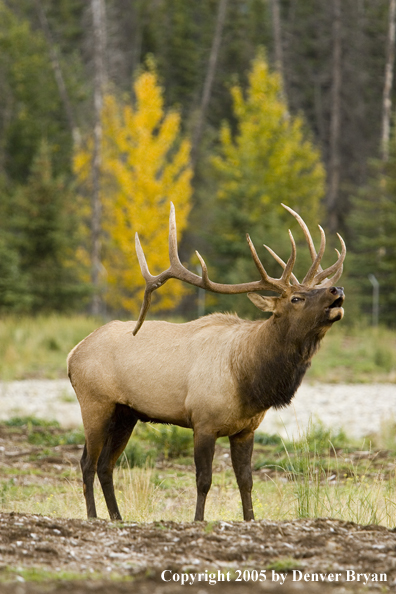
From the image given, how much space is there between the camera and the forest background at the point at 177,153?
26.0 m

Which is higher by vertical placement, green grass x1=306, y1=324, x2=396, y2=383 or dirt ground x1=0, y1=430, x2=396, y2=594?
dirt ground x1=0, y1=430, x2=396, y2=594

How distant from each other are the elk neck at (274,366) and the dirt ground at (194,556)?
122 centimetres

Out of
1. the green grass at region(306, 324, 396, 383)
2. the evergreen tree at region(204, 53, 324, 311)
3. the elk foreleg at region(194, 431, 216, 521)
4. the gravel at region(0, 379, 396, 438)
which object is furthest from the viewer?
the evergreen tree at region(204, 53, 324, 311)

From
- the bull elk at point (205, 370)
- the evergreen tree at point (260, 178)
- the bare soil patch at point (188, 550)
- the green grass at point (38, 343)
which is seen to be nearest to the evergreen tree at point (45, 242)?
the green grass at point (38, 343)

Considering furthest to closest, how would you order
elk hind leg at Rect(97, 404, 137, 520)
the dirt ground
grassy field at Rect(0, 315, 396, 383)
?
grassy field at Rect(0, 315, 396, 383) < elk hind leg at Rect(97, 404, 137, 520) < the dirt ground

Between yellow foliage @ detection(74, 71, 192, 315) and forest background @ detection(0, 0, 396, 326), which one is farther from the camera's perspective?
yellow foliage @ detection(74, 71, 192, 315)

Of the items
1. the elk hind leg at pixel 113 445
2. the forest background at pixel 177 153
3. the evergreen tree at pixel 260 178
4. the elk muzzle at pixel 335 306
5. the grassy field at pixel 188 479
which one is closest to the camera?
the elk muzzle at pixel 335 306

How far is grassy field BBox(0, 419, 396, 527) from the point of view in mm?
6285

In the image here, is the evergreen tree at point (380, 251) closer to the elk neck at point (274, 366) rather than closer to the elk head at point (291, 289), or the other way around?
the elk head at point (291, 289)

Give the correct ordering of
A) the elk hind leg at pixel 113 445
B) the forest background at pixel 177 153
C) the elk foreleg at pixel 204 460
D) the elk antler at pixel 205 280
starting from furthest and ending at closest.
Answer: the forest background at pixel 177 153 → the elk hind leg at pixel 113 445 → the elk antler at pixel 205 280 → the elk foreleg at pixel 204 460

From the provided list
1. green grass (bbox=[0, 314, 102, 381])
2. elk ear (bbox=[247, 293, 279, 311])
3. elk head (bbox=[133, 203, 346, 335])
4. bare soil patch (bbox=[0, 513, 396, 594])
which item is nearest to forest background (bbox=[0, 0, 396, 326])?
green grass (bbox=[0, 314, 102, 381])

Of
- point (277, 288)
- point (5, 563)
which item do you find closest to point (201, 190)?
point (277, 288)

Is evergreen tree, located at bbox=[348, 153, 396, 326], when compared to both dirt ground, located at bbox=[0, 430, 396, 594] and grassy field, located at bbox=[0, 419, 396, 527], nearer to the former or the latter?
grassy field, located at bbox=[0, 419, 396, 527]

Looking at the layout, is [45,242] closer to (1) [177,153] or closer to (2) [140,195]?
(2) [140,195]
